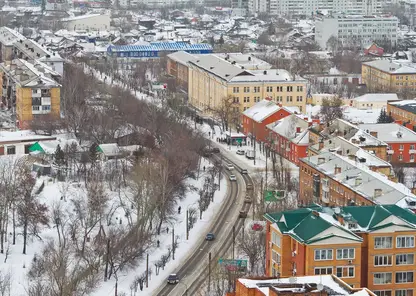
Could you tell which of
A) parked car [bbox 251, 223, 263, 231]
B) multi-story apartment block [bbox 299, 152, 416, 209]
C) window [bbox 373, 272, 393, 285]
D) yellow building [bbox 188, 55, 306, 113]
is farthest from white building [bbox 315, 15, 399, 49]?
window [bbox 373, 272, 393, 285]

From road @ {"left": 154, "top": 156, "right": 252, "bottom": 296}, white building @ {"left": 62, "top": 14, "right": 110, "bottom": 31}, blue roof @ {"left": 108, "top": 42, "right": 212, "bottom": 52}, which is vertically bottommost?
white building @ {"left": 62, "top": 14, "right": 110, "bottom": 31}

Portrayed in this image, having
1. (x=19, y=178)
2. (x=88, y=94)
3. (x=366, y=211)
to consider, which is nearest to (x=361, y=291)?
(x=366, y=211)

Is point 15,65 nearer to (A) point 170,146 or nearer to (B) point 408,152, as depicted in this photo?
(A) point 170,146

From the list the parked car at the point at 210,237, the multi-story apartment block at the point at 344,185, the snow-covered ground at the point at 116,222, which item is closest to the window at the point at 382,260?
the multi-story apartment block at the point at 344,185

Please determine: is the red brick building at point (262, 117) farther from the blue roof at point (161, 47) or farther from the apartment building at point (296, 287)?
the blue roof at point (161, 47)

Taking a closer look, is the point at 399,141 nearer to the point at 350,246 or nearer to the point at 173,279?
the point at 173,279

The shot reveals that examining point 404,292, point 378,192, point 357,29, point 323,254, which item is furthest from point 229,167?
point 357,29

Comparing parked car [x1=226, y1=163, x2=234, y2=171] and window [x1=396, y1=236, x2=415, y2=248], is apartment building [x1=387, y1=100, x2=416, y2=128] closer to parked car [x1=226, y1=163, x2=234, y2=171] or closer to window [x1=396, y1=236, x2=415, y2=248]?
parked car [x1=226, y1=163, x2=234, y2=171]
